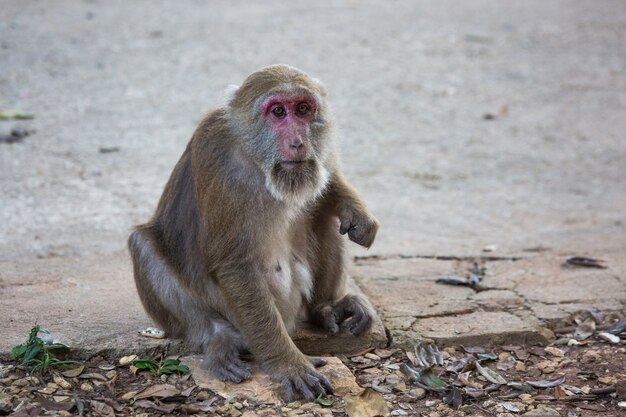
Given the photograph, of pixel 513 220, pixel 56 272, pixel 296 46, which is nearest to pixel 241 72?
pixel 296 46

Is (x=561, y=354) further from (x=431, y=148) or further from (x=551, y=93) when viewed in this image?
(x=551, y=93)

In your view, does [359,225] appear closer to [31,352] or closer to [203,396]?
[203,396]

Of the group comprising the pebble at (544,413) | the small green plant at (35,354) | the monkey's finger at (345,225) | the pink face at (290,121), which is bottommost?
the pebble at (544,413)

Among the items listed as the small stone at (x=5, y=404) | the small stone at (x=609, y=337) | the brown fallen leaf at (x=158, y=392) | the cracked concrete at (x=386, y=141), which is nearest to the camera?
the small stone at (x=5, y=404)

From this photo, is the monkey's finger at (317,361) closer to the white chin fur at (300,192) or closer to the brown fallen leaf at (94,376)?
the white chin fur at (300,192)

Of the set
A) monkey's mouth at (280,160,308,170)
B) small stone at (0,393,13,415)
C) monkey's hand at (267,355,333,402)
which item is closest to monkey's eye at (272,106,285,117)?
monkey's mouth at (280,160,308,170)

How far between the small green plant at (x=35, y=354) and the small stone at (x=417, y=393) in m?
1.69

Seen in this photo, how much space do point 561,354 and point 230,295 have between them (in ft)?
6.16

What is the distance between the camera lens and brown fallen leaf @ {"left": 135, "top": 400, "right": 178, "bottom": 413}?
4055mm

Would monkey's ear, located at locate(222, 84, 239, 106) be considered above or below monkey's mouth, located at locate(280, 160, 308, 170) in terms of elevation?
above

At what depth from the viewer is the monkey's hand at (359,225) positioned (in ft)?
15.4

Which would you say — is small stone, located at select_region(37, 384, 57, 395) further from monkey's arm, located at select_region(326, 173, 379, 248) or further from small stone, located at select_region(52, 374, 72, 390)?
monkey's arm, located at select_region(326, 173, 379, 248)

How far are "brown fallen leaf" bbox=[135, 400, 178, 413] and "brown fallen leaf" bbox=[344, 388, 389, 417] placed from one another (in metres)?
0.81

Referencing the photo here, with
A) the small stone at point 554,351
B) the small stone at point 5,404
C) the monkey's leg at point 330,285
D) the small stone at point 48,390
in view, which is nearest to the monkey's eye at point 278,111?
the monkey's leg at point 330,285
